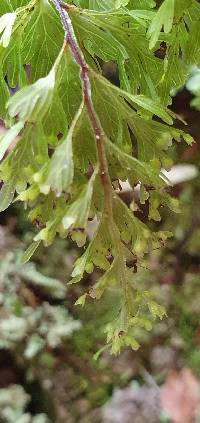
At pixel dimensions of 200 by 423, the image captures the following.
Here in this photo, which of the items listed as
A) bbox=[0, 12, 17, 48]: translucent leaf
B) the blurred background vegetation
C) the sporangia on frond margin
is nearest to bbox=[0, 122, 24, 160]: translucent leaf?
the sporangia on frond margin

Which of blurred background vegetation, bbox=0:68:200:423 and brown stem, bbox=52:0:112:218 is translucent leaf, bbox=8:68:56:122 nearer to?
brown stem, bbox=52:0:112:218

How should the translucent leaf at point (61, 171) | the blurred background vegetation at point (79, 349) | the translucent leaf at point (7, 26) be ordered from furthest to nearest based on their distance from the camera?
the blurred background vegetation at point (79, 349) → the translucent leaf at point (7, 26) → the translucent leaf at point (61, 171)

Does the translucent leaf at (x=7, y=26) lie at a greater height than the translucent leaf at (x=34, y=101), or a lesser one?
greater

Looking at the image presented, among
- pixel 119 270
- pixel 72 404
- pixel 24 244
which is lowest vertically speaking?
pixel 72 404

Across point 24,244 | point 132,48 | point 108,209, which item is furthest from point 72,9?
point 24,244

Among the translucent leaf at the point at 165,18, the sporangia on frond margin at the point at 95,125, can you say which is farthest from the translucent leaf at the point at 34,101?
the translucent leaf at the point at 165,18

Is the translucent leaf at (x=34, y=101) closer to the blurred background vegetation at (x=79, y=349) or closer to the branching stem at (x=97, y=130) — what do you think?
the branching stem at (x=97, y=130)

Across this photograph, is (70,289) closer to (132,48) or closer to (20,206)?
(20,206)
